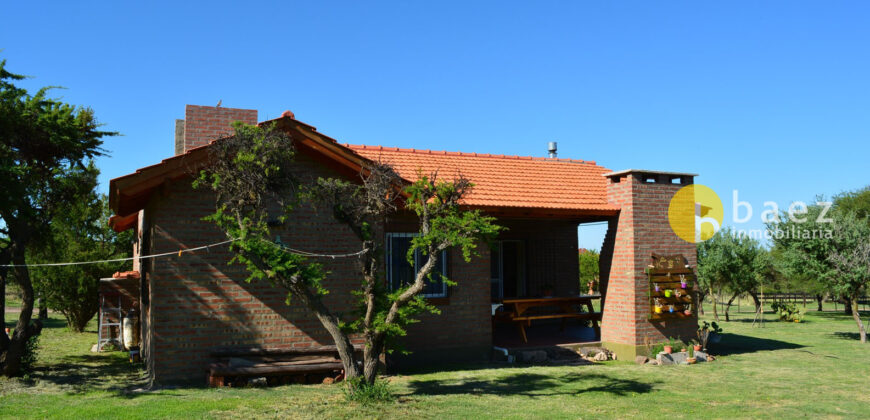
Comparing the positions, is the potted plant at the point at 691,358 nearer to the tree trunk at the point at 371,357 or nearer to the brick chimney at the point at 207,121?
the tree trunk at the point at 371,357

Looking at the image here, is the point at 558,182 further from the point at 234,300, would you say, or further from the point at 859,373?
the point at 234,300

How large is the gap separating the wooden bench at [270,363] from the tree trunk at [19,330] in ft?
11.9

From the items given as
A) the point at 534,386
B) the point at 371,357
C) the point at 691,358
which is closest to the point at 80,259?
the point at 371,357

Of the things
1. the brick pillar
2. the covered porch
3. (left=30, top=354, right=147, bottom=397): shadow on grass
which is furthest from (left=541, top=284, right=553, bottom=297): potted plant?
(left=30, top=354, right=147, bottom=397): shadow on grass

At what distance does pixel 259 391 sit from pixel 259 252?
223 cm

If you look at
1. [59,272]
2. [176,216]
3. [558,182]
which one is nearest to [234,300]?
[176,216]

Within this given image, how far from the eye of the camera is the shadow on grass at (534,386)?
356 inches

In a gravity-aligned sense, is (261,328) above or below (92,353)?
above

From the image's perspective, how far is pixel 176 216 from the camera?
9.40 meters

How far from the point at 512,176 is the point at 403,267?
11.5 feet

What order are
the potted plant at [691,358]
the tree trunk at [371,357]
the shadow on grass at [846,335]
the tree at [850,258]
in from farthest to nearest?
the shadow on grass at [846,335] → the tree at [850,258] → the potted plant at [691,358] → the tree trunk at [371,357]

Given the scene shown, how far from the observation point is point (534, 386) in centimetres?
955

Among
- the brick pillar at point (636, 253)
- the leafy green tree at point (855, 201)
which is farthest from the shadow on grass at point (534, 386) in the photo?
the leafy green tree at point (855, 201)

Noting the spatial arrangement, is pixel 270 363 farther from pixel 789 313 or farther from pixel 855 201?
pixel 855 201
